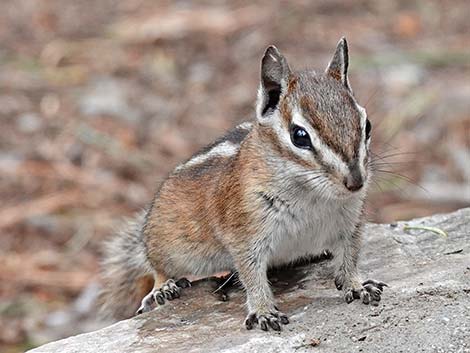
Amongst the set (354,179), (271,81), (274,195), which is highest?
(271,81)

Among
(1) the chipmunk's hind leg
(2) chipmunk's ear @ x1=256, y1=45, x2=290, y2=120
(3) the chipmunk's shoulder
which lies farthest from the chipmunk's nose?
(1) the chipmunk's hind leg

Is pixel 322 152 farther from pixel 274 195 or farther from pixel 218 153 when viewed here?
pixel 218 153

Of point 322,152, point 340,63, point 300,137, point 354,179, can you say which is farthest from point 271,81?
point 354,179

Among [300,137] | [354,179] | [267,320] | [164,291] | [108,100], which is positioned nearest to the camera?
[354,179]

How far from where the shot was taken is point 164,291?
392 cm

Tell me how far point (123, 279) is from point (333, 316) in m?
1.46

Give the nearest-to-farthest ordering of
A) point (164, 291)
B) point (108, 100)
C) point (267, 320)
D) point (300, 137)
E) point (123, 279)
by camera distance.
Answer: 1. point (300, 137)
2. point (267, 320)
3. point (164, 291)
4. point (123, 279)
5. point (108, 100)

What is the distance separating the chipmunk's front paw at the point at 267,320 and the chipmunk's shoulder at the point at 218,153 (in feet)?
2.13

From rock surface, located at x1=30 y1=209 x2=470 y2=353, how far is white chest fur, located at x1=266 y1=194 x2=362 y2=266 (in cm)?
19

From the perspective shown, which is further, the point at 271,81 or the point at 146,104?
Answer: the point at 146,104

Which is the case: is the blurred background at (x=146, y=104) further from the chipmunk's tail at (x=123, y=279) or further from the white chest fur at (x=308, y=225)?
the white chest fur at (x=308, y=225)

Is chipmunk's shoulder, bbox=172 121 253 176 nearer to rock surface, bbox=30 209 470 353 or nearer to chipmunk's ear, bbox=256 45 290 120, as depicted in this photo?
chipmunk's ear, bbox=256 45 290 120

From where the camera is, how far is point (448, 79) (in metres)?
7.47

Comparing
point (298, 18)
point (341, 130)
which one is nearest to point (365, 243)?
point (341, 130)
